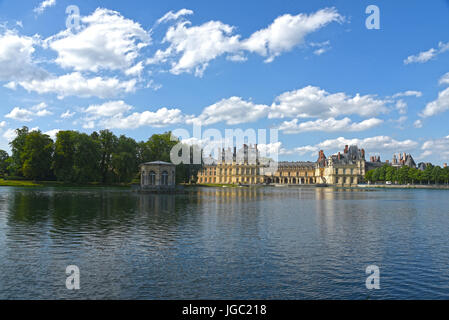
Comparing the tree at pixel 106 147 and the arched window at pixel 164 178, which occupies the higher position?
the tree at pixel 106 147

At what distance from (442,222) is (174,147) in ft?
253

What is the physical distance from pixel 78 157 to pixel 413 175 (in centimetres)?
12838

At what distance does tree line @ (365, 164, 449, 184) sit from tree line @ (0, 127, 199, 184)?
101764 millimetres

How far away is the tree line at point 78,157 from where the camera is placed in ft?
278

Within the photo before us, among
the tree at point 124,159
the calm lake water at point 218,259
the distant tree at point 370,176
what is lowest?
the calm lake water at point 218,259

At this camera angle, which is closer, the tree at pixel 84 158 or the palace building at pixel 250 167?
the tree at pixel 84 158

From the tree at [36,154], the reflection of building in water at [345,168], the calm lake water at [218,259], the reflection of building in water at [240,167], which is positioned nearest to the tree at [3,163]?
the tree at [36,154]

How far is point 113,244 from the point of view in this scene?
17.4 m

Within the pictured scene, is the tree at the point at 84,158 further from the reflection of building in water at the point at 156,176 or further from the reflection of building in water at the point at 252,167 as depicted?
the reflection of building in water at the point at 252,167

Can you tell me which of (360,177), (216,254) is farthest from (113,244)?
(360,177)

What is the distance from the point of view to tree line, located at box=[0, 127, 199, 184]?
84.8 metres

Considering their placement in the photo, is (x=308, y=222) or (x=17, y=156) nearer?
(x=308, y=222)

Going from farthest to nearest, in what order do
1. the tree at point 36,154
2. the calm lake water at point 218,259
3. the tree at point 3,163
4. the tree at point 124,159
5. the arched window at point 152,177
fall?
the tree at point 3,163 → the tree at point 124,159 → the tree at point 36,154 → the arched window at point 152,177 → the calm lake water at point 218,259
